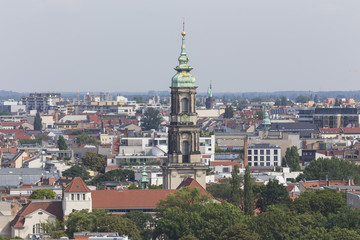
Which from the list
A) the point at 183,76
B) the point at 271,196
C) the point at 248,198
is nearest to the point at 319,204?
the point at 248,198

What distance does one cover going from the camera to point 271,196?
96.2 meters

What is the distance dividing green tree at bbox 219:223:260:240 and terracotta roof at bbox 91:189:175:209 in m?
13.9

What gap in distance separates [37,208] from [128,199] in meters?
6.95

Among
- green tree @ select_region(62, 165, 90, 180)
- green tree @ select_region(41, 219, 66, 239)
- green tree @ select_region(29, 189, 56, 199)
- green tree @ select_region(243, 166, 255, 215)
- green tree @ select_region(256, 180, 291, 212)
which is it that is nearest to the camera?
green tree @ select_region(41, 219, 66, 239)

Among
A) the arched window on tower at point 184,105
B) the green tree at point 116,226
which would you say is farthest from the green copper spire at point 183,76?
the green tree at point 116,226

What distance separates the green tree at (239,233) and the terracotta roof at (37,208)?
14.2 m

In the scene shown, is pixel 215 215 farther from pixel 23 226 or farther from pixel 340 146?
pixel 340 146

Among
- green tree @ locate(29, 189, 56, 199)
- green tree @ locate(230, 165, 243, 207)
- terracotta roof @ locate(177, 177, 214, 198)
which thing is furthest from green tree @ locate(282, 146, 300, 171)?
green tree @ locate(230, 165, 243, 207)

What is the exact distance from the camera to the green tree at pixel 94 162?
15538 cm

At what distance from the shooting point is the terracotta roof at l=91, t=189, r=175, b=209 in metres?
91.2

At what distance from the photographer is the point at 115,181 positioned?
12562cm

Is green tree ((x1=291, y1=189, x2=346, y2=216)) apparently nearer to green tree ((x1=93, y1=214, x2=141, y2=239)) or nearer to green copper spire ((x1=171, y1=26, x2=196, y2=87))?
green tree ((x1=93, y1=214, x2=141, y2=239))

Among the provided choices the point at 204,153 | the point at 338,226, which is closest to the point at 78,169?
the point at 204,153

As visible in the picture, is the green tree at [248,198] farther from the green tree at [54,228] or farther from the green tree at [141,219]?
the green tree at [54,228]
